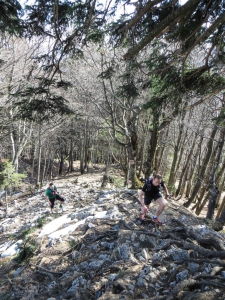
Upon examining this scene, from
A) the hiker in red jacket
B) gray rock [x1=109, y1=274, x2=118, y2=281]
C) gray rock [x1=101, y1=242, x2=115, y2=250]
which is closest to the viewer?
gray rock [x1=109, y1=274, x2=118, y2=281]

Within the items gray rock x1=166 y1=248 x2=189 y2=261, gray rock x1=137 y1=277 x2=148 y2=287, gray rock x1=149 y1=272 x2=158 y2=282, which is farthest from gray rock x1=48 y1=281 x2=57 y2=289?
gray rock x1=166 y1=248 x2=189 y2=261

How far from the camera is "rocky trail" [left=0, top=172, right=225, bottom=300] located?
11.2 ft

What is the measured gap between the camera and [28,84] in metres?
13.2

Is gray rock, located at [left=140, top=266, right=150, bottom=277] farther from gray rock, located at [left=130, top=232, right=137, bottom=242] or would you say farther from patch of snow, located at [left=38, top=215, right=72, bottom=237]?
patch of snow, located at [left=38, top=215, right=72, bottom=237]

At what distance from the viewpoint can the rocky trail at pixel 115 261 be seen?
3.43 m

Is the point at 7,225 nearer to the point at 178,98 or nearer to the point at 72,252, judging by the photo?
the point at 72,252

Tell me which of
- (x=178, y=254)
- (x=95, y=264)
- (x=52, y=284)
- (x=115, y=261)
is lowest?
(x=52, y=284)

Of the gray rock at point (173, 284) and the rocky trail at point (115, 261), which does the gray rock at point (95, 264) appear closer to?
the rocky trail at point (115, 261)

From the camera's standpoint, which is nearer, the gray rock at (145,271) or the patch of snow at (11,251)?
the gray rock at (145,271)

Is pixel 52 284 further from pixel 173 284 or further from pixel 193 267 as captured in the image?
pixel 193 267

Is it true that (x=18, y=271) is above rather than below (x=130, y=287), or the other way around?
below

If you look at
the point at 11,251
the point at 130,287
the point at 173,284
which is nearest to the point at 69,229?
the point at 11,251

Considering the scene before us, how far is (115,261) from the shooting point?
4363 millimetres

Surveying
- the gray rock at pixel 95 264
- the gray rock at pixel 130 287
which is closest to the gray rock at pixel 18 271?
the gray rock at pixel 95 264
